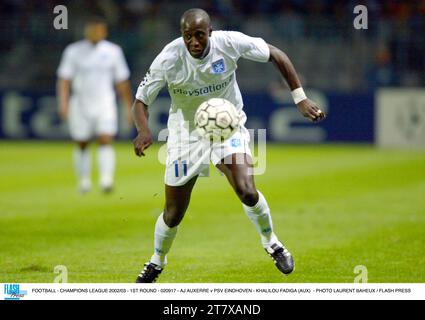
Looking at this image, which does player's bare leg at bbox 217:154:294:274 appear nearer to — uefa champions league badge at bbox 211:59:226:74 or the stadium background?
the stadium background

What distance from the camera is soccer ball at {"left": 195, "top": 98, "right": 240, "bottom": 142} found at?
6832 millimetres

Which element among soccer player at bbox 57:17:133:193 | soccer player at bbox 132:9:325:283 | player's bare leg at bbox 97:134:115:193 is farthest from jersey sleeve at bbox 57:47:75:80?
soccer player at bbox 132:9:325:283

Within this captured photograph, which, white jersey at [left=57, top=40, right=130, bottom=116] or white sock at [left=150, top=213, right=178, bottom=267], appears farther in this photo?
white jersey at [left=57, top=40, right=130, bottom=116]

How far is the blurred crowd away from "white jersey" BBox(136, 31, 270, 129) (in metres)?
14.4

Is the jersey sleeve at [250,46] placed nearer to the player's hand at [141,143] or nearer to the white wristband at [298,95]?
the white wristband at [298,95]

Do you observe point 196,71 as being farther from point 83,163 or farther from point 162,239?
point 83,163

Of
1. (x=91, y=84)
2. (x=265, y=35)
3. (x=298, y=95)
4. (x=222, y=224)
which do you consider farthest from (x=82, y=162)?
(x=265, y=35)

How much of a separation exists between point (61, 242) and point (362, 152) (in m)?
11.4

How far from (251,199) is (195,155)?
1.83 feet

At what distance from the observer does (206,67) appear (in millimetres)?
7031

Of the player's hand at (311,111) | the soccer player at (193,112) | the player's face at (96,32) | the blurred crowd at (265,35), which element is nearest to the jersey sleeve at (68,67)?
the player's face at (96,32)

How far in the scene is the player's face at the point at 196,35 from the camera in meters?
6.71

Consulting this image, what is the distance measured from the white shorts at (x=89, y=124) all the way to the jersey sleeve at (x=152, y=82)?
754 centimetres

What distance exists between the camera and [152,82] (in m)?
7.08
